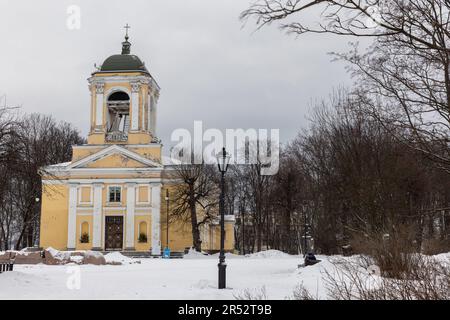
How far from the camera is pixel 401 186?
76.2 ft

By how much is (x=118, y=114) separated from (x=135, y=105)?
3.82 meters

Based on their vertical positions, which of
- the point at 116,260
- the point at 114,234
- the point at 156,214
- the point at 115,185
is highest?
the point at 115,185

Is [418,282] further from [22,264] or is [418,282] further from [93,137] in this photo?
[93,137]

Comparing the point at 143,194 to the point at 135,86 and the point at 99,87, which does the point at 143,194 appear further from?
the point at 99,87

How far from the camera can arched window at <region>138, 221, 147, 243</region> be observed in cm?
5259

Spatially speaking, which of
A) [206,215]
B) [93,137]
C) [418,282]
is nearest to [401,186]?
[418,282]

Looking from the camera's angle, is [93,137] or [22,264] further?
[93,137]

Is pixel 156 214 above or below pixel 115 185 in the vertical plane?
below

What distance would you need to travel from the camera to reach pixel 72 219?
5347cm

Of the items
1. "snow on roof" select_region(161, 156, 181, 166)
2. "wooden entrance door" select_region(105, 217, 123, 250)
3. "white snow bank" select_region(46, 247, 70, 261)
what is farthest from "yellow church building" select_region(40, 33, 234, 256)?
"white snow bank" select_region(46, 247, 70, 261)

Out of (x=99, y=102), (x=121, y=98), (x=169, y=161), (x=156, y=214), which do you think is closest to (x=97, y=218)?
(x=156, y=214)

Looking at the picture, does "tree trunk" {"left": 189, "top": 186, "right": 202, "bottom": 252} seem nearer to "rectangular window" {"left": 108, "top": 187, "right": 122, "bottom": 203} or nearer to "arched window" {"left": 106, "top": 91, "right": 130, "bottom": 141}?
"rectangular window" {"left": 108, "top": 187, "right": 122, "bottom": 203}

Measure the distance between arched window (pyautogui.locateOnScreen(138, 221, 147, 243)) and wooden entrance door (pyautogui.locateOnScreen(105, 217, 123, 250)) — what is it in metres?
1.75
